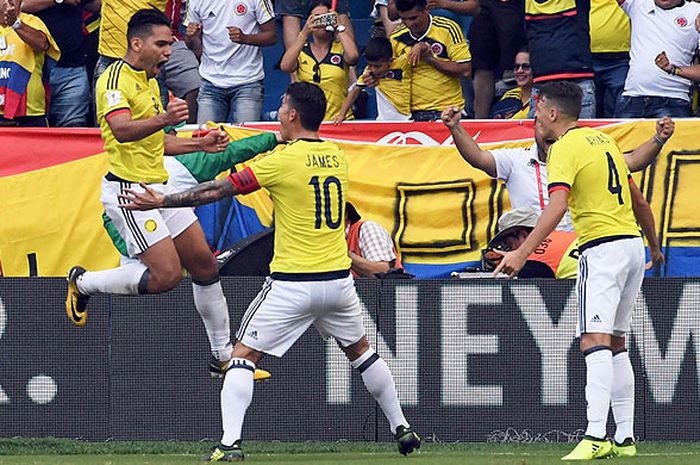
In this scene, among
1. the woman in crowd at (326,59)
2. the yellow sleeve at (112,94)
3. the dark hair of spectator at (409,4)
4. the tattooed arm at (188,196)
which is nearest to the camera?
the tattooed arm at (188,196)

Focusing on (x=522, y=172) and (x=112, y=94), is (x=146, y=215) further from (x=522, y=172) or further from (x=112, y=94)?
(x=522, y=172)

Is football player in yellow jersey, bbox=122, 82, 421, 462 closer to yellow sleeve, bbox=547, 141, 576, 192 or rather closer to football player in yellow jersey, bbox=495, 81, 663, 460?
football player in yellow jersey, bbox=495, 81, 663, 460

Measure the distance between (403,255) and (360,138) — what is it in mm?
1083

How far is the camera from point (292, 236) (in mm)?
8734

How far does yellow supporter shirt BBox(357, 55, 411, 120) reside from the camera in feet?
43.2

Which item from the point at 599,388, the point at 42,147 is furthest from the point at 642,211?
Answer: the point at 42,147

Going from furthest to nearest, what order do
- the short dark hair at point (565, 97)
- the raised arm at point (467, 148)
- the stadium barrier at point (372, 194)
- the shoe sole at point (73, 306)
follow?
the stadium barrier at point (372, 194) → the raised arm at point (467, 148) → the shoe sole at point (73, 306) → the short dark hair at point (565, 97)

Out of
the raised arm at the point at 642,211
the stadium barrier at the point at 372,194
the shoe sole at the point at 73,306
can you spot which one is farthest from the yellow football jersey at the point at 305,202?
the stadium barrier at the point at 372,194

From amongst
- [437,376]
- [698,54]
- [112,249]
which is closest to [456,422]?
[437,376]

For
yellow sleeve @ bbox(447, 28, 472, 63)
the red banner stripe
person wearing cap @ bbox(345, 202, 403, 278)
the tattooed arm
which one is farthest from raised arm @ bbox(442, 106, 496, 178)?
the red banner stripe

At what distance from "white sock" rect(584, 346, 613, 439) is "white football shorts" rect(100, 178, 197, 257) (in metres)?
3.09

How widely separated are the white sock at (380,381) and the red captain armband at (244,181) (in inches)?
53.4

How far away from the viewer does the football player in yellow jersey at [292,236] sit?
8609mm

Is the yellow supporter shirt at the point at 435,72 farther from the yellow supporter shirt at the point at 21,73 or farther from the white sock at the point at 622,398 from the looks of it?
the white sock at the point at 622,398
